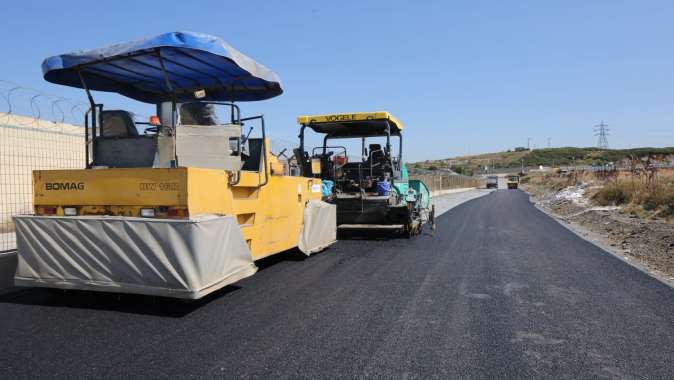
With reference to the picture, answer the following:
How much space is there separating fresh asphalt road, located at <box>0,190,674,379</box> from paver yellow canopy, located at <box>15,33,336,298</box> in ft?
1.41

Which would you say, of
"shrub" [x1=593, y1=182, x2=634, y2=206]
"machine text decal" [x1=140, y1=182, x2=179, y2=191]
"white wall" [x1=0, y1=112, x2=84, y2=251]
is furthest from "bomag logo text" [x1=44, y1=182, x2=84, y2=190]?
"shrub" [x1=593, y1=182, x2=634, y2=206]

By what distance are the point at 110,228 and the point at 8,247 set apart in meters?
3.78

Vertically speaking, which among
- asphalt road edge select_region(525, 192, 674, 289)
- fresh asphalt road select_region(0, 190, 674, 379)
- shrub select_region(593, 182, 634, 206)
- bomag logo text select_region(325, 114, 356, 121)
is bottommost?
asphalt road edge select_region(525, 192, 674, 289)

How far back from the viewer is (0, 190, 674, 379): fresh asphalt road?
356cm

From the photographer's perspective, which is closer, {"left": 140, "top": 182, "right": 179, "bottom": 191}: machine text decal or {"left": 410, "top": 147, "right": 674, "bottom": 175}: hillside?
{"left": 140, "top": 182, "right": 179, "bottom": 191}: machine text decal

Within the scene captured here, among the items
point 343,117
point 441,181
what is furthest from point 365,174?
point 441,181

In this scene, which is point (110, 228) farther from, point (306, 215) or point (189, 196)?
point (306, 215)

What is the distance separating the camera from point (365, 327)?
446 cm

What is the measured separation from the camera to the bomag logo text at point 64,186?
503 cm

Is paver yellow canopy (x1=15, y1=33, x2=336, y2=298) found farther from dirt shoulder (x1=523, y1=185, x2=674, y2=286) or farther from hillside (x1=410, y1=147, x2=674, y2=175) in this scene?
hillside (x1=410, y1=147, x2=674, y2=175)

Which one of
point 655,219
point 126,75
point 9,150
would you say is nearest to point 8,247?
point 9,150

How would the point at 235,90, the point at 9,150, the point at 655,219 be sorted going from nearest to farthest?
1. the point at 235,90
2. the point at 9,150
3. the point at 655,219

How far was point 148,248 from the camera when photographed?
460cm

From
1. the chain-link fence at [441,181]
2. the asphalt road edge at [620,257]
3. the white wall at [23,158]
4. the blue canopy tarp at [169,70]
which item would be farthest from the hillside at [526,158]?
the blue canopy tarp at [169,70]
